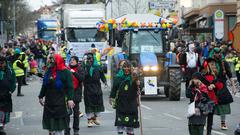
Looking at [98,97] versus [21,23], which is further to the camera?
[21,23]

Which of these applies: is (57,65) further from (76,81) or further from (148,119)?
(148,119)

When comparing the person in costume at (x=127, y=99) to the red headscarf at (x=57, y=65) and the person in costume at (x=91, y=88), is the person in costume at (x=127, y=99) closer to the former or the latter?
the red headscarf at (x=57, y=65)

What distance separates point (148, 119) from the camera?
17344 mm

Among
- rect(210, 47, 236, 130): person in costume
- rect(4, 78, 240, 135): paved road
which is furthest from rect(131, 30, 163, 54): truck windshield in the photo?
rect(210, 47, 236, 130): person in costume

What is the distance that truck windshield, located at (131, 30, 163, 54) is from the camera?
23.1 meters

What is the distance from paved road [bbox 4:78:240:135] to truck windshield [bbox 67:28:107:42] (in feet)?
50.9

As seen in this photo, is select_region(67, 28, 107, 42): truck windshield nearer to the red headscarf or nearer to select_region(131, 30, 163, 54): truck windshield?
select_region(131, 30, 163, 54): truck windshield

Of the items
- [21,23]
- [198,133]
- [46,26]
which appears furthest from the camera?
[21,23]

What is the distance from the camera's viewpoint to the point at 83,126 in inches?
641

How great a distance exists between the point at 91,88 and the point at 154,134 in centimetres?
222

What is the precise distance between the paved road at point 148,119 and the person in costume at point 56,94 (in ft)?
10.9

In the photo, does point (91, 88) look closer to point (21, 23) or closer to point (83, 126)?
point (83, 126)

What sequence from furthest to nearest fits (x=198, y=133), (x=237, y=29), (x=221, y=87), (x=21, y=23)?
(x=21, y=23) < (x=237, y=29) < (x=221, y=87) < (x=198, y=133)

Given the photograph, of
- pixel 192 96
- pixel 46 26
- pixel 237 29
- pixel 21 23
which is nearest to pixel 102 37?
pixel 237 29
